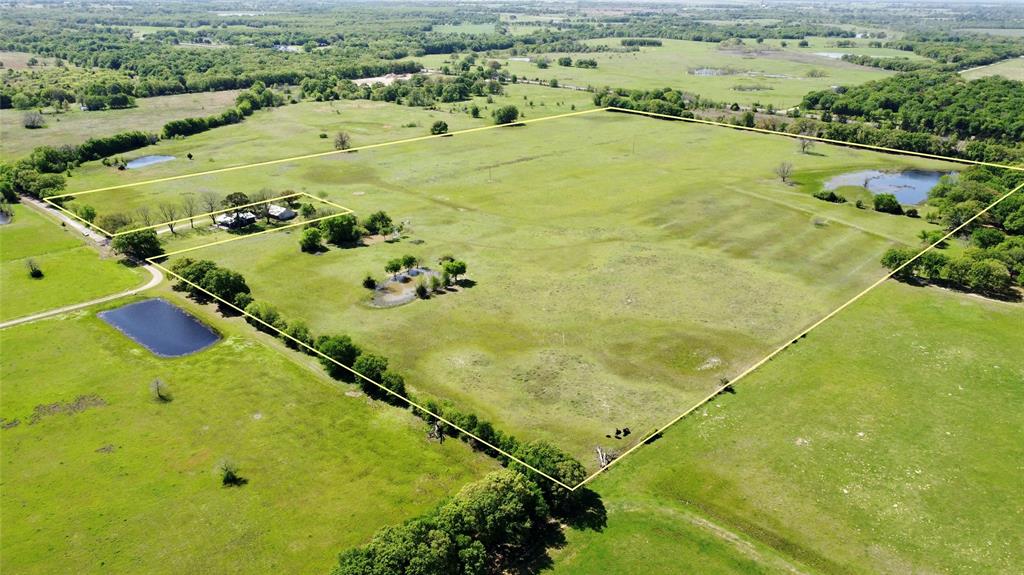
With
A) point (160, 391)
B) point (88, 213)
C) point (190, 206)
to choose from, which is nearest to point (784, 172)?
point (190, 206)

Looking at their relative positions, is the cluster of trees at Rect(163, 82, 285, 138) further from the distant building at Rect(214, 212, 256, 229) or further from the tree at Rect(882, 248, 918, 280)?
the tree at Rect(882, 248, 918, 280)

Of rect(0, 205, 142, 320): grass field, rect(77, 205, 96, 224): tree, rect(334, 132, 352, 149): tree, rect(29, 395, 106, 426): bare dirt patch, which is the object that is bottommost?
rect(29, 395, 106, 426): bare dirt patch

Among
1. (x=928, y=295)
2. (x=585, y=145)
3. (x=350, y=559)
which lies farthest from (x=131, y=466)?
(x=585, y=145)

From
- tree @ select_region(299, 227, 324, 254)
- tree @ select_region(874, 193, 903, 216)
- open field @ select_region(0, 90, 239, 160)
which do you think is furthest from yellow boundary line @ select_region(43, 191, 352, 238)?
tree @ select_region(874, 193, 903, 216)

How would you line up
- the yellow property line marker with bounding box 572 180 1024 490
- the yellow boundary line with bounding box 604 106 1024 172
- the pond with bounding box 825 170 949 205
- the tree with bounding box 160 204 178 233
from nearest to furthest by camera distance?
1. the yellow property line marker with bounding box 572 180 1024 490
2. the tree with bounding box 160 204 178 233
3. the pond with bounding box 825 170 949 205
4. the yellow boundary line with bounding box 604 106 1024 172

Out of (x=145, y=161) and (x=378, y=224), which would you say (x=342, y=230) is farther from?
(x=145, y=161)

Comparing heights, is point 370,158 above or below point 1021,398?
above

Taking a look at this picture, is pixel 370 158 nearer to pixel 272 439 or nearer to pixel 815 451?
pixel 272 439
